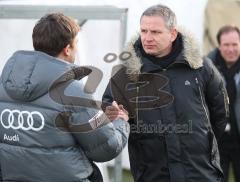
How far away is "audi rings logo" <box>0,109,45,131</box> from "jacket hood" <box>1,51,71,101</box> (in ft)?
0.26

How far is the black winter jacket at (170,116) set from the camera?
395 centimetres

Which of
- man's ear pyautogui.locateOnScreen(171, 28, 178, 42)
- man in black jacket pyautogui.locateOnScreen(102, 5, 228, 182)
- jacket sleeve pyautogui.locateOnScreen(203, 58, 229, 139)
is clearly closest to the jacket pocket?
man in black jacket pyautogui.locateOnScreen(102, 5, 228, 182)

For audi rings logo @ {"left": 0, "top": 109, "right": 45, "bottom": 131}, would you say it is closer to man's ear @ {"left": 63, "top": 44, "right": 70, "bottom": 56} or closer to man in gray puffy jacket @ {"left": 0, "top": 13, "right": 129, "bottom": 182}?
man in gray puffy jacket @ {"left": 0, "top": 13, "right": 129, "bottom": 182}

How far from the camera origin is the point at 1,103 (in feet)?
11.1

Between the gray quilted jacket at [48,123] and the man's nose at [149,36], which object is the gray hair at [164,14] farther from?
the gray quilted jacket at [48,123]

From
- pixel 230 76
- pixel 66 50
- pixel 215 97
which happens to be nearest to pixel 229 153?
pixel 230 76

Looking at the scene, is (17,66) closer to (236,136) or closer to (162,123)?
(162,123)

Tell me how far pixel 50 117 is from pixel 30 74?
0.24m

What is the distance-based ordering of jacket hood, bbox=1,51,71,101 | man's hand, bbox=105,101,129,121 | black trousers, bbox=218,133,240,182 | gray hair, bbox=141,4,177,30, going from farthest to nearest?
black trousers, bbox=218,133,240,182, gray hair, bbox=141,4,177,30, man's hand, bbox=105,101,129,121, jacket hood, bbox=1,51,71,101

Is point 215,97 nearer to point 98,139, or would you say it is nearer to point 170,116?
point 170,116

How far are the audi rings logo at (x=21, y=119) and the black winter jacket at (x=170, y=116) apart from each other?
2.71 feet

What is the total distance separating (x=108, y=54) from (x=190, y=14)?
41.1 inches

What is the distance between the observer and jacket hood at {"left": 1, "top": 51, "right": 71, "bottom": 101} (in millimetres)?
3260

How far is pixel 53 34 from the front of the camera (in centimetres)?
332
